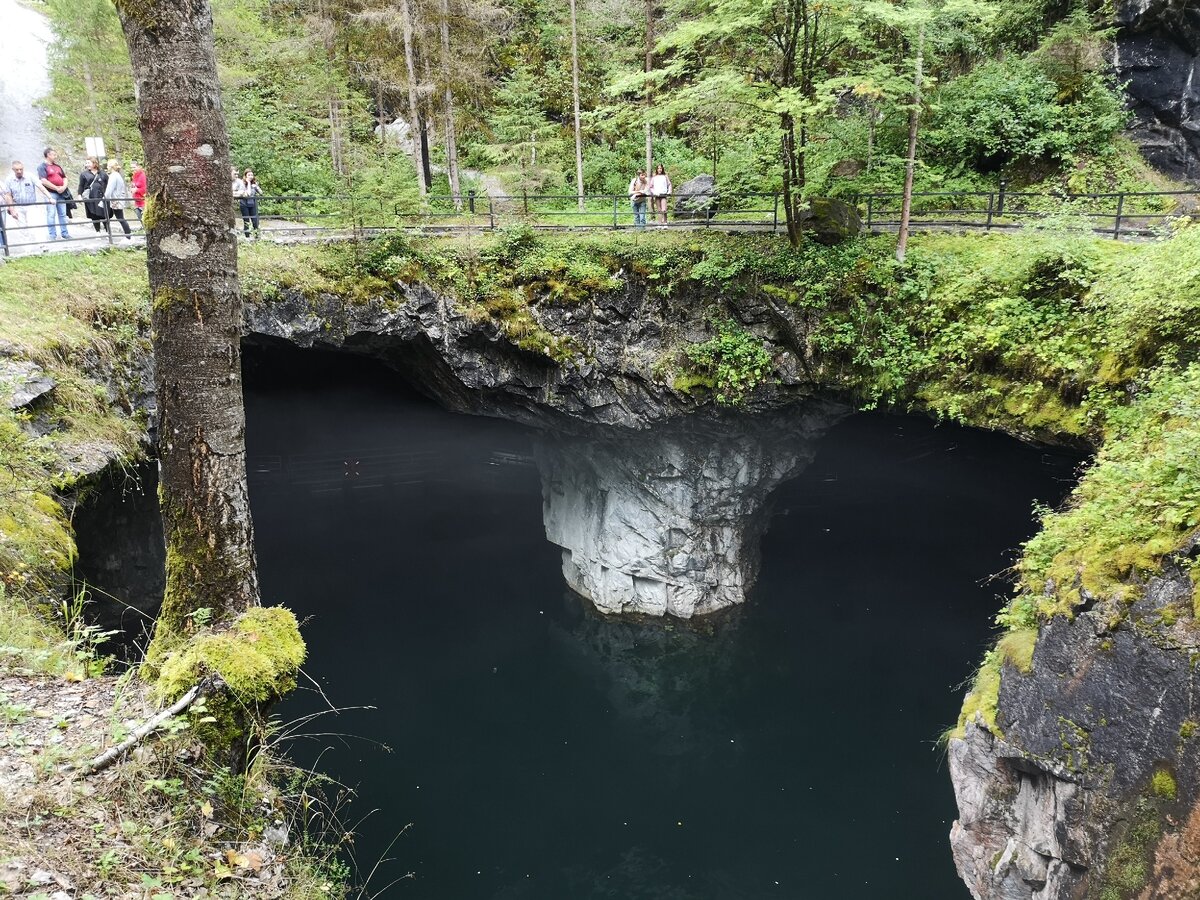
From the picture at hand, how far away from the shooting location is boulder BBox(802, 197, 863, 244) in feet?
44.3

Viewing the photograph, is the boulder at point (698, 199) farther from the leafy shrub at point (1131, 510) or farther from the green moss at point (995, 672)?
the green moss at point (995, 672)

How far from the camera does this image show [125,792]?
3637 millimetres

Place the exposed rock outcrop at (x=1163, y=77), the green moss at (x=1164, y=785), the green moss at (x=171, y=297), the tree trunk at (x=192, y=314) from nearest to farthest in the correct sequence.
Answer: the tree trunk at (x=192, y=314) → the green moss at (x=171, y=297) → the green moss at (x=1164, y=785) → the exposed rock outcrop at (x=1163, y=77)

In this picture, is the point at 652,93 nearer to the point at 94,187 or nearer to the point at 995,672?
the point at 94,187

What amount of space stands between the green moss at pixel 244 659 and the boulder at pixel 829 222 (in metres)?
11.4

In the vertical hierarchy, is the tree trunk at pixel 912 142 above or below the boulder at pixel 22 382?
above

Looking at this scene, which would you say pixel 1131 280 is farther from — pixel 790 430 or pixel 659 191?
pixel 659 191

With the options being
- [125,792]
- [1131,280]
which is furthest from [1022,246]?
[125,792]

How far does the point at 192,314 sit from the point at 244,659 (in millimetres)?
1952

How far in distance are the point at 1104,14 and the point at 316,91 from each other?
62.9ft

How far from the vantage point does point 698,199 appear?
55.3 ft

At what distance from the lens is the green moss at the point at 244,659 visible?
4.22 meters

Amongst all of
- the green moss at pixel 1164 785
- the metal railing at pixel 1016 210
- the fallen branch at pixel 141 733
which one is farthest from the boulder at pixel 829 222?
the fallen branch at pixel 141 733

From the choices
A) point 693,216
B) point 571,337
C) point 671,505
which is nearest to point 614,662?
point 671,505
